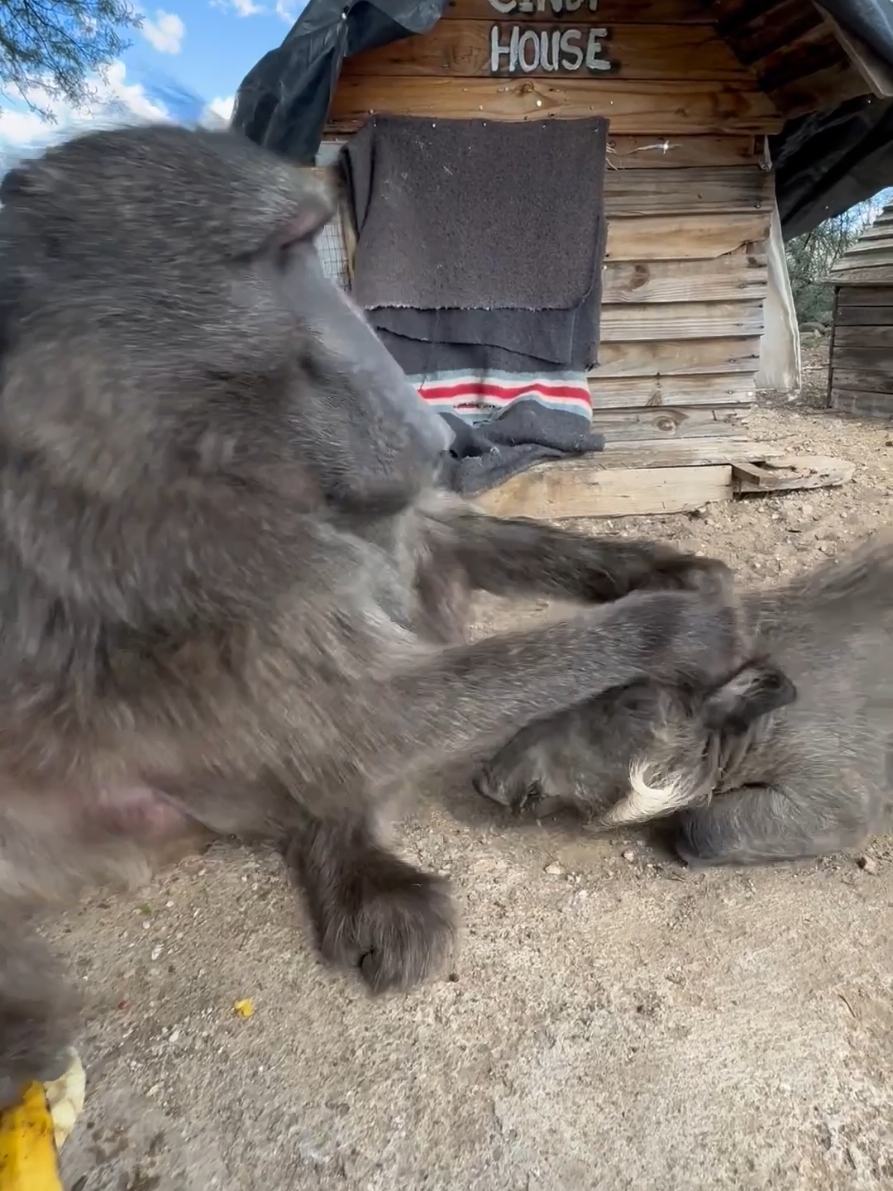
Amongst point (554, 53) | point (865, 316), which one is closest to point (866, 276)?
point (865, 316)

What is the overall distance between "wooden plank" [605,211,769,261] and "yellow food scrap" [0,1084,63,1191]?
3.36 m

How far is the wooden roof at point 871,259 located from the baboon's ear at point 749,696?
5.05 meters

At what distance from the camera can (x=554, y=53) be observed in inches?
136

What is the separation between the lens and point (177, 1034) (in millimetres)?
1426

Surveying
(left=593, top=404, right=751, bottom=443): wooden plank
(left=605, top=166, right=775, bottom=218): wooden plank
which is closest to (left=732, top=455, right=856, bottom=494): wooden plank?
(left=593, top=404, right=751, bottom=443): wooden plank

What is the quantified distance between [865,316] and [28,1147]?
249 inches

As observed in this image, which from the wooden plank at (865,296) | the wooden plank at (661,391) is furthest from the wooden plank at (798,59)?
the wooden plank at (865,296)

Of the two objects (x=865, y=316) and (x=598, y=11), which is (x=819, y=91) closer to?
(x=598, y=11)

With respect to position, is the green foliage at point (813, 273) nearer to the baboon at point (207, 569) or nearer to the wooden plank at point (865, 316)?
the wooden plank at point (865, 316)

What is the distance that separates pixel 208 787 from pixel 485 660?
18.7 inches

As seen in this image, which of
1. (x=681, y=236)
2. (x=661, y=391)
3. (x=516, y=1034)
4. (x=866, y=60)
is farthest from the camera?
(x=661, y=391)

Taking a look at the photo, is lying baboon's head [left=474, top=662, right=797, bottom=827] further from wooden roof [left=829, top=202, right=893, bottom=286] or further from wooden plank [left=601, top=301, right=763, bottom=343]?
wooden roof [left=829, top=202, right=893, bottom=286]

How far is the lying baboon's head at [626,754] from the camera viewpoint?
174 cm

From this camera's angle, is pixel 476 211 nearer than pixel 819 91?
No
